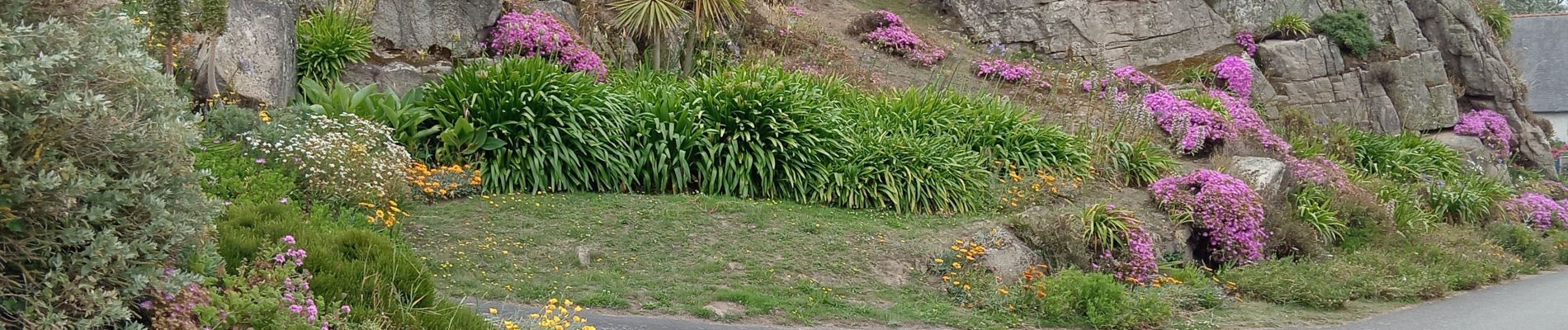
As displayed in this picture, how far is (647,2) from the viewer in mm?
13070

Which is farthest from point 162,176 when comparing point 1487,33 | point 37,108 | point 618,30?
Answer: point 1487,33

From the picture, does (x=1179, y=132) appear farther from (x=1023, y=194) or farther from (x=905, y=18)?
(x=905, y=18)

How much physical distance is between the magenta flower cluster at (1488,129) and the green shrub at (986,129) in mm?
11971

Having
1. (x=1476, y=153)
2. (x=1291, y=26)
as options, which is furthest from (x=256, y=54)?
(x=1476, y=153)

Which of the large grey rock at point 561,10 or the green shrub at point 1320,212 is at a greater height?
the large grey rock at point 561,10

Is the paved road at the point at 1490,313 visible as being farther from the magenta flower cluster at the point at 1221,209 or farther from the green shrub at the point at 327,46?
the green shrub at the point at 327,46

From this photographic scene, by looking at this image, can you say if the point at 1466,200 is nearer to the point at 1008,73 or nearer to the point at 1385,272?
the point at 1385,272

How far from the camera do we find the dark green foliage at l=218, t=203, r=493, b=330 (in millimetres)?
5129

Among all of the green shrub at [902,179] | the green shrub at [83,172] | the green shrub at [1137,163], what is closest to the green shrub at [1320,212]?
the green shrub at [1137,163]

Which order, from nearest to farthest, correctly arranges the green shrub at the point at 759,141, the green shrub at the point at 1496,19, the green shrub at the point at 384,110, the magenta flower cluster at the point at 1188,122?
the green shrub at the point at 384,110 < the green shrub at the point at 759,141 < the magenta flower cluster at the point at 1188,122 < the green shrub at the point at 1496,19

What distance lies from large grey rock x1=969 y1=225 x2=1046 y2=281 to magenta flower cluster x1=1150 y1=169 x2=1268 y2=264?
2.61 m

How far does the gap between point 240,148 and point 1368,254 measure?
10612mm

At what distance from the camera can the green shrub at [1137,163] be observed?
13.3 metres

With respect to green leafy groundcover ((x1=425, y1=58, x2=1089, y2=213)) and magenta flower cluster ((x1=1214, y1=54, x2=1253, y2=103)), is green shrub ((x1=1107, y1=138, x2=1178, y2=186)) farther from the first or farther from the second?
magenta flower cluster ((x1=1214, y1=54, x2=1253, y2=103))
